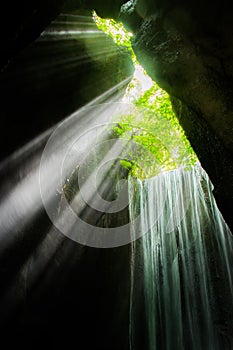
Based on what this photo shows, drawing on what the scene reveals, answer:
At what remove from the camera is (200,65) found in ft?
15.5

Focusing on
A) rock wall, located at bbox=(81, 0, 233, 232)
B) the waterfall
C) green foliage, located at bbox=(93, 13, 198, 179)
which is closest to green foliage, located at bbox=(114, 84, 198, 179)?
green foliage, located at bbox=(93, 13, 198, 179)

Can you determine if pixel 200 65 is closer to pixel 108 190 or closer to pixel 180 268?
pixel 108 190

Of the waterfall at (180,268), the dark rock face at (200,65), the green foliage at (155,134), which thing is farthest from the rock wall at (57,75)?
the waterfall at (180,268)

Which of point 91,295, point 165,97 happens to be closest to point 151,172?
point 165,97

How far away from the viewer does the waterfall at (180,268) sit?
9.54 meters

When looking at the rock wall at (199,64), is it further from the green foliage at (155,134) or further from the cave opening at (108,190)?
the green foliage at (155,134)

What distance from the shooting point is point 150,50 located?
17.5 ft

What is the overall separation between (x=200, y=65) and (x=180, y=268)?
8185 mm

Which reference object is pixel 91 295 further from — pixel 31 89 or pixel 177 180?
pixel 31 89

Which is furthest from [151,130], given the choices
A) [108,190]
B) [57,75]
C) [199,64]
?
[199,64]

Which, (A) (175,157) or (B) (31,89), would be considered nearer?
(B) (31,89)

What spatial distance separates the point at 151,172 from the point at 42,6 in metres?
8.99

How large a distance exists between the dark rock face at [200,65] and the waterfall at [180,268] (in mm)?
5771

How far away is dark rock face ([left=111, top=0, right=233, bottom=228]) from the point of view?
14.8 ft
